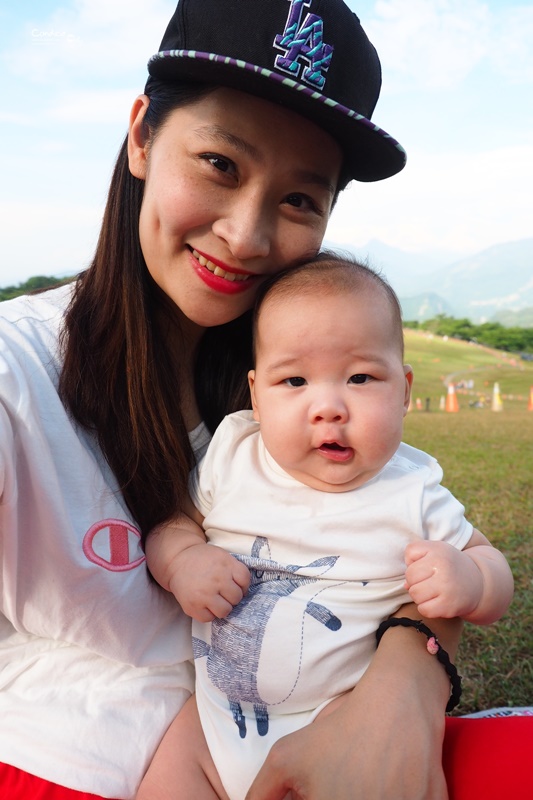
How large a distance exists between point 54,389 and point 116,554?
333 millimetres

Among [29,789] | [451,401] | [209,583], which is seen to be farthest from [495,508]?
[451,401]

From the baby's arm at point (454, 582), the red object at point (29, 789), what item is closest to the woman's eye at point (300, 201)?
the baby's arm at point (454, 582)

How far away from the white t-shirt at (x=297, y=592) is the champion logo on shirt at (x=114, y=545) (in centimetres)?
19

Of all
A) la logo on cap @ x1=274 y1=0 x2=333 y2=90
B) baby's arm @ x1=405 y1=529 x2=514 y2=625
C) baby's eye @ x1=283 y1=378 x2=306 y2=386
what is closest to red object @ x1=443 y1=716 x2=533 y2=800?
baby's arm @ x1=405 y1=529 x2=514 y2=625

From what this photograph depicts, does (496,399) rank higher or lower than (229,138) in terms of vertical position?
lower

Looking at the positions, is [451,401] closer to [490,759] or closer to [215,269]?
[215,269]

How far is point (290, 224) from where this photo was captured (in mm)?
1492

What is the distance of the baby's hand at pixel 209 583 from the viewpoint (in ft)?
Answer: 4.43

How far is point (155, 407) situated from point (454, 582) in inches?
28.2

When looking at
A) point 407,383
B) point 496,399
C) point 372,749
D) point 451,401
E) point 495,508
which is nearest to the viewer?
point 372,749

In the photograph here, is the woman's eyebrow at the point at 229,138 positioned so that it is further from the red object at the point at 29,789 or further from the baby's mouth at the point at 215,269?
the red object at the point at 29,789

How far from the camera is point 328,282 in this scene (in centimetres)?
147

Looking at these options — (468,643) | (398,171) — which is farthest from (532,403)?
(398,171)

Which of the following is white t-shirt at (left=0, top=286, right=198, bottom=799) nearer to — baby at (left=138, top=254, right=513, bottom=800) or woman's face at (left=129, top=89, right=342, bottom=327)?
baby at (left=138, top=254, right=513, bottom=800)
